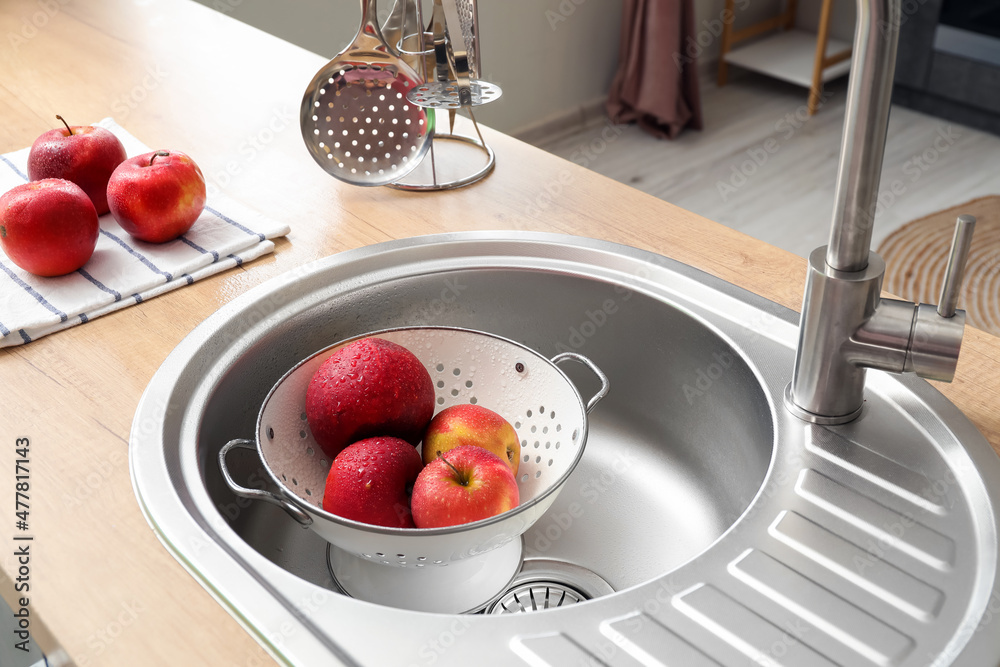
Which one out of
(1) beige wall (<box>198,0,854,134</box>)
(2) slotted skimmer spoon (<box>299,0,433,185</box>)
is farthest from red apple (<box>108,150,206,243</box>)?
(1) beige wall (<box>198,0,854,134</box>)

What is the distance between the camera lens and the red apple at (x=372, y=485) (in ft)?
1.92

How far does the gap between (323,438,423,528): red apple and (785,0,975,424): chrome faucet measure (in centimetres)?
29

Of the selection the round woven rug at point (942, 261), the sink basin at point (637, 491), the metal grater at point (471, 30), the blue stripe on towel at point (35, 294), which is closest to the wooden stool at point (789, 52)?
the round woven rug at point (942, 261)

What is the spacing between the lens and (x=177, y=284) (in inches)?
31.8

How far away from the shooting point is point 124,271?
82cm

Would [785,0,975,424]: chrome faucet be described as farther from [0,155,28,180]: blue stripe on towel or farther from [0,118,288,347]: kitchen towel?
[0,155,28,180]: blue stripe on towel

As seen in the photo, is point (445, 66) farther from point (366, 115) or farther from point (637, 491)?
point (637, 491)

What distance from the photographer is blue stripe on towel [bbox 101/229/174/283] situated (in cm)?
81

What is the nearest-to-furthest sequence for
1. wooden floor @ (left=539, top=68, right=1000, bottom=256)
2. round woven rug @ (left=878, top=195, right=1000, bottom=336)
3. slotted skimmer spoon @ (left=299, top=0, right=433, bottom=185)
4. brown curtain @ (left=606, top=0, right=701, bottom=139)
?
slotted skimmer spoon @ (left=299, top=0, right=433, bottom=185) → round woven rug @ (left=878, top=195, right=1000, bottom=336) → wooden floor @ (left=539, top=68, right=1000, bottom=256) → brown curtain @ (left=606, top=0, right=701, bottom=139)

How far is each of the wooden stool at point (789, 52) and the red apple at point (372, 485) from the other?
2925 mm

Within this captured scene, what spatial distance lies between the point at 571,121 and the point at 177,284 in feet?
8.43

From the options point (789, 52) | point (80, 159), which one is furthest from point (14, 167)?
point (789, 52)

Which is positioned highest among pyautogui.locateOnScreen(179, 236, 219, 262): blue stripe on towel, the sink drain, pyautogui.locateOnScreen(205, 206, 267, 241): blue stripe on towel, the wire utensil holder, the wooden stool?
the wire utensil holder

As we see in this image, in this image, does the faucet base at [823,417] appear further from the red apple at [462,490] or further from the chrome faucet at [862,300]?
the red apple at [462,490]
